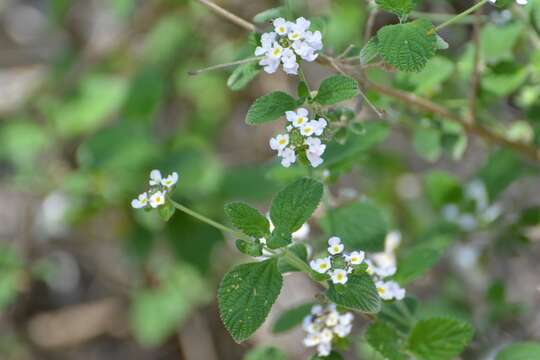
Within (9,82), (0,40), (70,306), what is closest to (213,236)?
(70,306)

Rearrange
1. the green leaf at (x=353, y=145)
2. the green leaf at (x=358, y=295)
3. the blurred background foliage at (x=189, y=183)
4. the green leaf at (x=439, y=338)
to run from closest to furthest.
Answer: the green leaf at (x=358, y=295) → the green leaf at (x=439, y=338) → the green leaf at (x=353, y=145) → the blurred background foliage at (x=189, y=183)

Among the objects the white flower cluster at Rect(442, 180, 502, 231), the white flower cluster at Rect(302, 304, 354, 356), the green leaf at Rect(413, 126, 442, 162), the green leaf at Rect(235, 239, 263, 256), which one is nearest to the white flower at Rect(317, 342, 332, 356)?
the white flower cluster at Rect(302, 304, 354, 356)

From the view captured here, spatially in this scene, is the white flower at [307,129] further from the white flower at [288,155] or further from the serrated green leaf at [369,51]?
the serrated green leaf at [369,51]

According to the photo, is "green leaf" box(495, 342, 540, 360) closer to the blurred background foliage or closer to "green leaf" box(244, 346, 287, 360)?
the blurred background foliage

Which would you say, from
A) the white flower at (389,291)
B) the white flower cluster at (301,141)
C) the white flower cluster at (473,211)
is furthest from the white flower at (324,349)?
the white flower cluster at (473,211)

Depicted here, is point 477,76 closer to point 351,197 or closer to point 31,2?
point 351,197

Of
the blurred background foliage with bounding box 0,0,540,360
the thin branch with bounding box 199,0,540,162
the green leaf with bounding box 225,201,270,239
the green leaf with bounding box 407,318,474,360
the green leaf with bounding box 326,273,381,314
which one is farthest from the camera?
the blurred background foliage with bounding box 0,0,540,360
